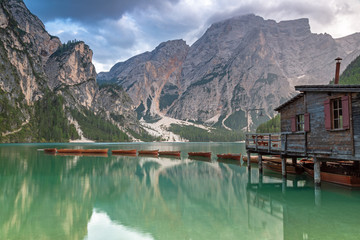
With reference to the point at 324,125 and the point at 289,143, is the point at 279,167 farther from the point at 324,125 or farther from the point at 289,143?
the point at 324,125

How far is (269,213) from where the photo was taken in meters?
18.2

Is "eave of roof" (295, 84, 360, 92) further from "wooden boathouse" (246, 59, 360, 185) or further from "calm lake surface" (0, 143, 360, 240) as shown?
"calm lake surface" (0, 143, 360, 240)

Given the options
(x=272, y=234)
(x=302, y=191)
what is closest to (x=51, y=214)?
(x=272, y=234)

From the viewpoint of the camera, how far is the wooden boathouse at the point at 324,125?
21.2 metres

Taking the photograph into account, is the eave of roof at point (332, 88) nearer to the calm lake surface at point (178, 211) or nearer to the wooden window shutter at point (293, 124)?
the wooden window shutter at point (293, 124)

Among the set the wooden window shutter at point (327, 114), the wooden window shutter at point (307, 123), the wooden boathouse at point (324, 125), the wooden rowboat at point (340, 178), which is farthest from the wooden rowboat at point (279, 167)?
the wooden window shutter at point (327, 114)

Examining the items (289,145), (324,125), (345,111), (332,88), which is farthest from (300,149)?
(332,88)

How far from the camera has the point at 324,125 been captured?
2386 cm

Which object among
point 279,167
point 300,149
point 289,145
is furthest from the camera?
point 279,167

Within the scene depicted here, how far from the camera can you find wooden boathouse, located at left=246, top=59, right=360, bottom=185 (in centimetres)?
2117

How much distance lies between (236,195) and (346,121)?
1065 centimetres

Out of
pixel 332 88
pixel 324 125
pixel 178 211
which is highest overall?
pixel 332 88

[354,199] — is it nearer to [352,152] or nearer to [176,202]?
[352,152]

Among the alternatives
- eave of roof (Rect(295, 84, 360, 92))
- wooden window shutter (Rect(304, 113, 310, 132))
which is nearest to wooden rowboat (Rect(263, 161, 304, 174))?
wooden window shutter (Rect(304, 113, 310, 132))
